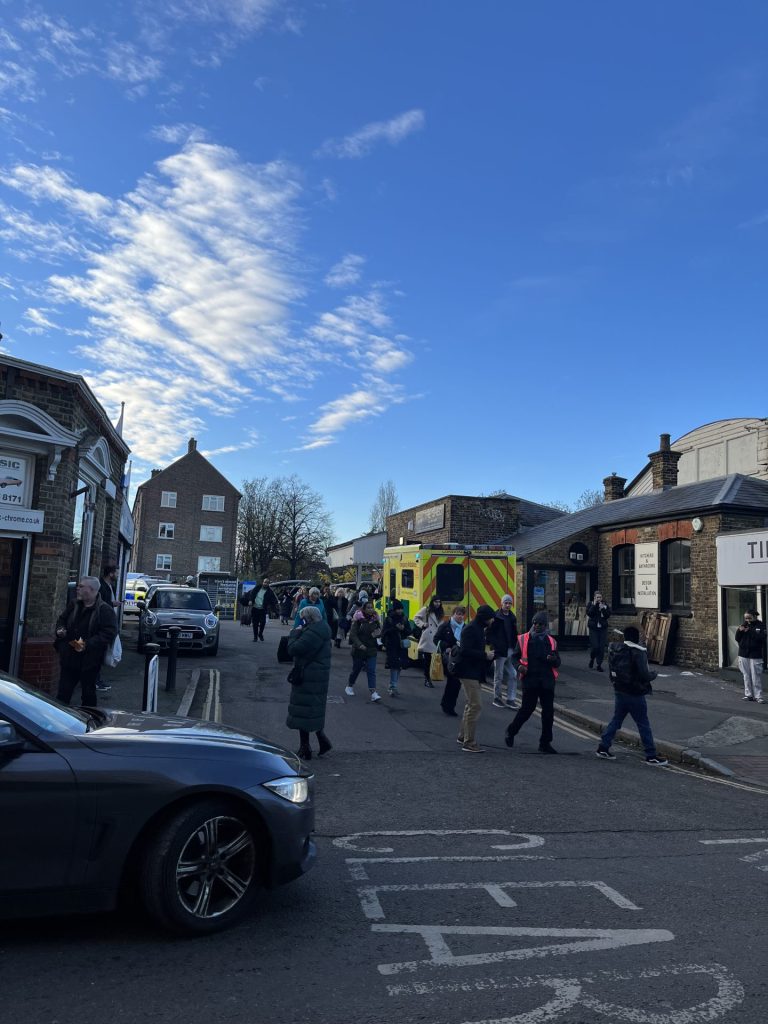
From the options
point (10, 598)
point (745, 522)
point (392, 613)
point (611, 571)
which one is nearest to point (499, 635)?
point (392, 613)

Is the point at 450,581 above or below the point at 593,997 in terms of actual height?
above

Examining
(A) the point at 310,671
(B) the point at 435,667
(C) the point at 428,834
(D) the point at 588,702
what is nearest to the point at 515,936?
(C) the point at 428,834

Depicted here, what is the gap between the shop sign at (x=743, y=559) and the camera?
51.4 ft

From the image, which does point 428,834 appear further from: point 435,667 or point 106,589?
point 435,667

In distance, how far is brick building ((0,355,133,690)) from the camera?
10.3 metres

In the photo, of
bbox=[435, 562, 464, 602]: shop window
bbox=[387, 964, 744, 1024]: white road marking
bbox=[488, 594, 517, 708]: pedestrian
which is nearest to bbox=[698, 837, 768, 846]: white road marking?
bbox=[387, 964, 744, 1024]: white road marking

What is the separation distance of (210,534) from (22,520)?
167 feet

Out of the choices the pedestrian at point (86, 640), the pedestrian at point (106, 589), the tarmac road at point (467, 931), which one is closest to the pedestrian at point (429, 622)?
the pedestrian at point (106, 589)

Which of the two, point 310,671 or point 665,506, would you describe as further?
point 665,506

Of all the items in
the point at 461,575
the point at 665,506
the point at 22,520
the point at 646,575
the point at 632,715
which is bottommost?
the point at 632,715

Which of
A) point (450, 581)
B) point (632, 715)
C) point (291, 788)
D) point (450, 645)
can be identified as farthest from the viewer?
point (450, 581)

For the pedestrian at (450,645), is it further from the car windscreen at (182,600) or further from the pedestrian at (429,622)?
the car windscreen at (182,600)

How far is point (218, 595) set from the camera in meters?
39.4

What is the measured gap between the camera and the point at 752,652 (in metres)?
13.7
